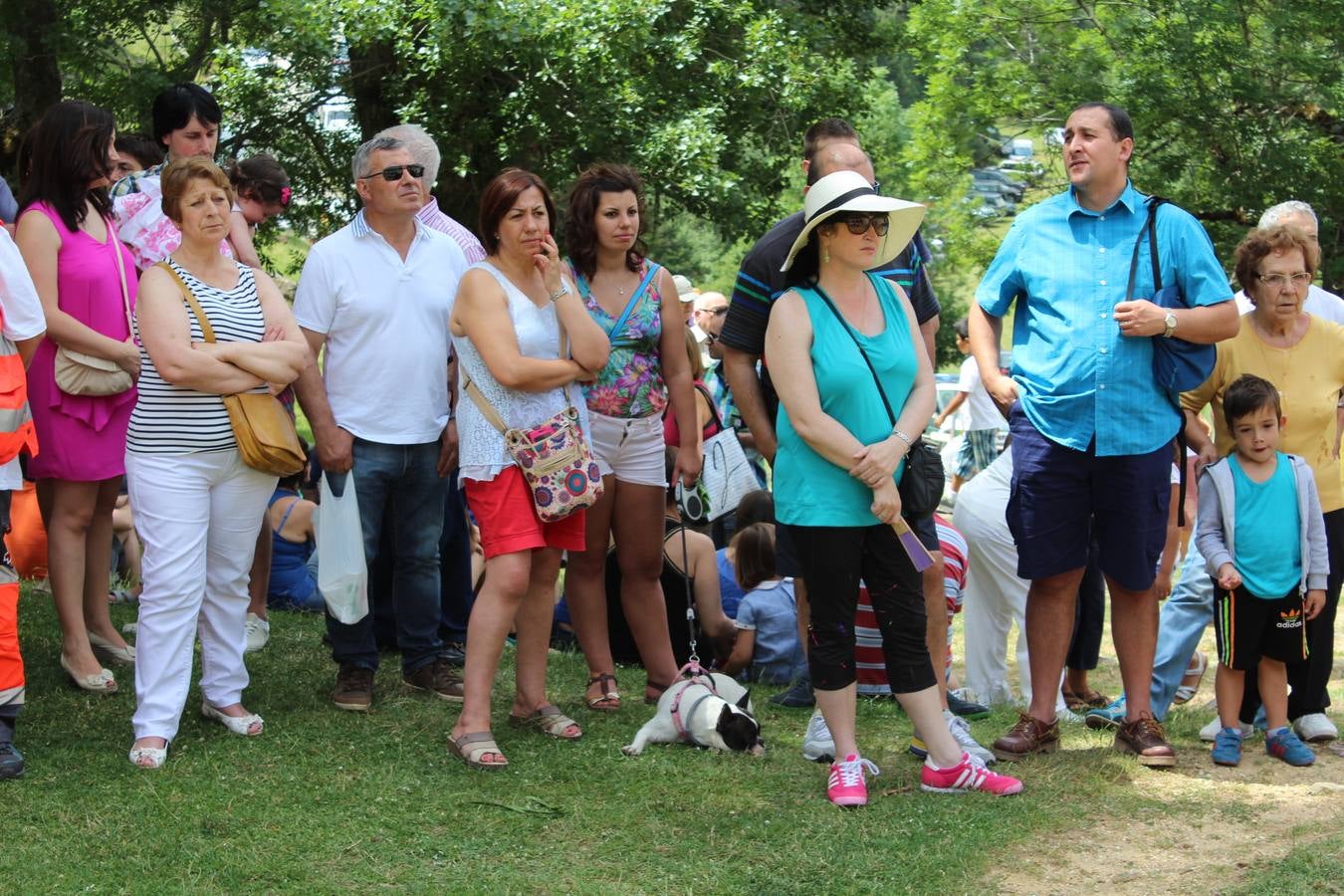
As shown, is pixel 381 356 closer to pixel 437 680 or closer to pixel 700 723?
pixel 437 680

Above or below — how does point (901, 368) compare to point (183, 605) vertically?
above

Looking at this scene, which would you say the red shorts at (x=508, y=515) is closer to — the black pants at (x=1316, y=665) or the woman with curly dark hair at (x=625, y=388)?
the woman with curly dark hair at (x=625, y=388)

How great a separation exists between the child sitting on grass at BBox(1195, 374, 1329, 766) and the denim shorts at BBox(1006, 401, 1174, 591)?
438mm

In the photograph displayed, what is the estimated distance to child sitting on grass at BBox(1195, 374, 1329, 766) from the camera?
5211 millimetres

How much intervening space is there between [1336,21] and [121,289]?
8725 millimetres

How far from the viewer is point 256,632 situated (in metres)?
6.32

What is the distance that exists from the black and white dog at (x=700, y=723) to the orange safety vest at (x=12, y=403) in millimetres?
2167

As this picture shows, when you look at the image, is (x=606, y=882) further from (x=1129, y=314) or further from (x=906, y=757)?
(x=1129, y=314)

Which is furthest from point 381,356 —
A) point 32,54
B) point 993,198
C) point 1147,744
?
point 993,198

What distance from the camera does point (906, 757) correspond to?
200 inches

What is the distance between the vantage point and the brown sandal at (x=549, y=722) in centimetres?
514

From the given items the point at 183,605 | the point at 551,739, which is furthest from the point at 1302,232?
the point at 183,605

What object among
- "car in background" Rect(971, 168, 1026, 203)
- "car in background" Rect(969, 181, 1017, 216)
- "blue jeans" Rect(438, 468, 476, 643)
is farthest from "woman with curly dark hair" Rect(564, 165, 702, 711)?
"car in background" Rect(969, 181, 1017, 216)

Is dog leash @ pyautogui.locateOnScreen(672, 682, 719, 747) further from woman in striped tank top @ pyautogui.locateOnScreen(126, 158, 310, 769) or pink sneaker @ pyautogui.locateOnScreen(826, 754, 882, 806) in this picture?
woman in striped tank top @ pyautogui.locateOnScreen(126, 158, 310, 769)
